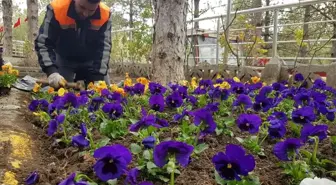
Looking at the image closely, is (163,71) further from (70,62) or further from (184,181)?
(184,181)

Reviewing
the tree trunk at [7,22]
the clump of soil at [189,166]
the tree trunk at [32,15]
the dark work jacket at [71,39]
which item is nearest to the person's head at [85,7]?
the dark work jacket at [71,39]

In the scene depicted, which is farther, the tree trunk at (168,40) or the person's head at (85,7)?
the tree trunk at (168,40)

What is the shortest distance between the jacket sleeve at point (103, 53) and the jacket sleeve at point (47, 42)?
0.54 metres

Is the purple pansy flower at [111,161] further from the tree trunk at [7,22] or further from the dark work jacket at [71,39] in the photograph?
the tree trunk at [7,22]

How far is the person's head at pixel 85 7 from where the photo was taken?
3.89 metres

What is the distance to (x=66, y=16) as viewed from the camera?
4.15 m

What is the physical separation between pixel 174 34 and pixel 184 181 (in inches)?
117

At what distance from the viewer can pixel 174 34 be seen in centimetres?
404

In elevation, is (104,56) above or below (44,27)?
below

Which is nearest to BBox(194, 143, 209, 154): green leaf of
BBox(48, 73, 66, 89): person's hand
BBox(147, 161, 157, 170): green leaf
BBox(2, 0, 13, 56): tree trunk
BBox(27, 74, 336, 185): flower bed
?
BBox(27, 74, 336, 185): flower bed

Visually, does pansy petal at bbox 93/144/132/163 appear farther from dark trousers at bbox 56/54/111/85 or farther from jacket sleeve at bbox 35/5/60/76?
dark trousers at bbox 56/54/111/85

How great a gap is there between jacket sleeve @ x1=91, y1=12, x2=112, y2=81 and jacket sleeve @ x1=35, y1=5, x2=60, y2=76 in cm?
54

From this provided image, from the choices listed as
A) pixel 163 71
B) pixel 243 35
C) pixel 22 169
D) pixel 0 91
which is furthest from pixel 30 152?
pixel 243 35

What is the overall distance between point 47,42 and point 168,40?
4.59ft
